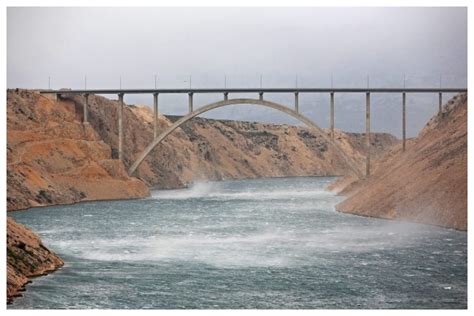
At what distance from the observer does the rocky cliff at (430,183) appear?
40250mm

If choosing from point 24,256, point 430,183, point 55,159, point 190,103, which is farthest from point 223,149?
point 24,256

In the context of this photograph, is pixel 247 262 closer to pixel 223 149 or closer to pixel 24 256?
pixel 24 256

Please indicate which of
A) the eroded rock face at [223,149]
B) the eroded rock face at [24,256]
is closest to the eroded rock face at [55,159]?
the eroded rock face at [223,149]

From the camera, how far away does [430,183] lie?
42.4m

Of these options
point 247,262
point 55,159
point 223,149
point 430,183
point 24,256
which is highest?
point 223,149

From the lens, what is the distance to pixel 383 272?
2825cm

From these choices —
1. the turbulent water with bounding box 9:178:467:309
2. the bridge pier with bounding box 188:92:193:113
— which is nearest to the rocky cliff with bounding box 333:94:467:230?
the turbulent water with bounding box 9:178:467:309

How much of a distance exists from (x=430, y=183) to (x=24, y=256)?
21.4 meters

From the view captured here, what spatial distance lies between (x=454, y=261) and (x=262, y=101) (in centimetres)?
4285

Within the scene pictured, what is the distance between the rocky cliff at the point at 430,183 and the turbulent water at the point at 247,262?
91 cm

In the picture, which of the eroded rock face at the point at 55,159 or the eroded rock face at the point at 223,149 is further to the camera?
the eroded rock face at the point at 223,149

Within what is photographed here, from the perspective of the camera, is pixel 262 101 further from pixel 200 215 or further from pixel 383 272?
pixel 383 272

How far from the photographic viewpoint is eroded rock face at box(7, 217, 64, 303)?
2631 centimetres

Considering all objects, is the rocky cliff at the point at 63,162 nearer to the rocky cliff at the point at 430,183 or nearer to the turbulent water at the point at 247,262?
the turbulent water at the point at 247,262
